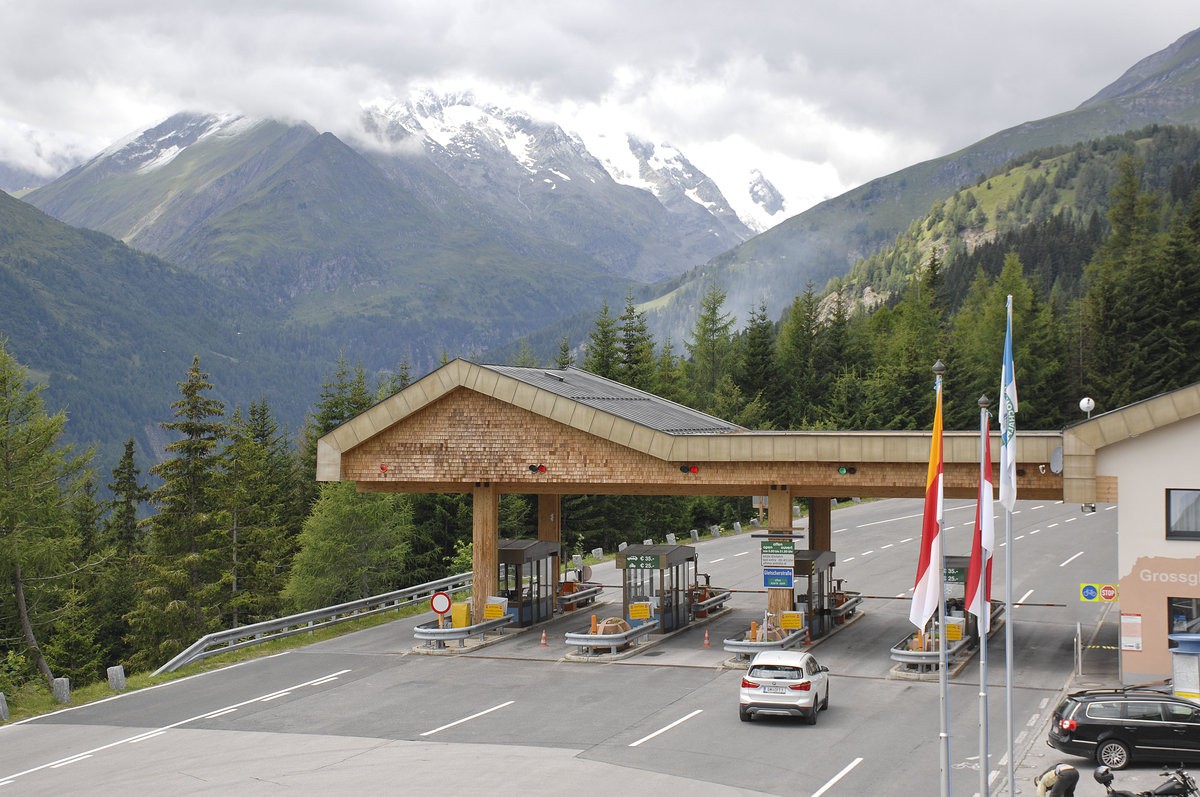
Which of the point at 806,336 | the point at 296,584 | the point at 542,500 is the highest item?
the point at 806,336

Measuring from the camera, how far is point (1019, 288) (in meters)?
109

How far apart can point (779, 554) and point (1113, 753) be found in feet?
36.8

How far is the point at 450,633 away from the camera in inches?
1271

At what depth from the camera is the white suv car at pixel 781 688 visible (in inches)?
899

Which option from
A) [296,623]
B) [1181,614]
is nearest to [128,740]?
[296,623]

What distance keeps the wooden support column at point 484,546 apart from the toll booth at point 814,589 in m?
9.18

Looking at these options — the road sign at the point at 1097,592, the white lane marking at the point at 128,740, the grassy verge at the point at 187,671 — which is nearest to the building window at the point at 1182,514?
the road sign at the point at 1097,592

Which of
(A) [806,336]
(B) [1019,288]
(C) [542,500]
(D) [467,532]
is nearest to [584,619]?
(C) [542,500]

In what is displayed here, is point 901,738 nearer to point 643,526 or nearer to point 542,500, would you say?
point 542,500

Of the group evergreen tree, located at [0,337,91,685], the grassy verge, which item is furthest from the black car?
evergreen tree, located at [0,337,91,685]

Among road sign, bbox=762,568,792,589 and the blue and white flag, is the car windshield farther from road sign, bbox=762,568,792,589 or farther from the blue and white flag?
the blue and white flag

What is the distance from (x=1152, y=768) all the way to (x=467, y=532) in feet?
159

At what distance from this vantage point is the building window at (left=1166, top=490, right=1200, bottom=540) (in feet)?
82.8

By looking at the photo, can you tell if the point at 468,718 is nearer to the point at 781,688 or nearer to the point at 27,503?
the point at 781,688
